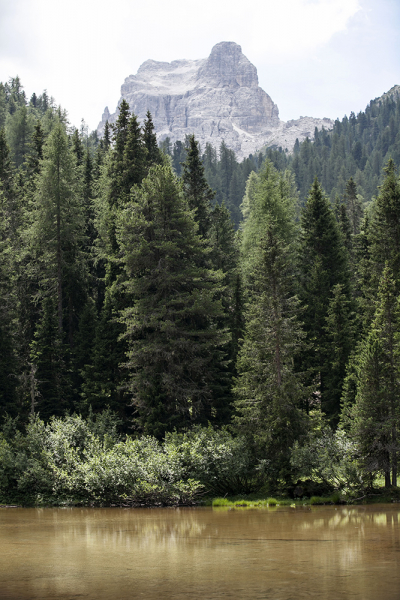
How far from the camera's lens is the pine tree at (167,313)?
32.4m

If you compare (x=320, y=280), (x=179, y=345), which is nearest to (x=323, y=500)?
(x=179, y=345)

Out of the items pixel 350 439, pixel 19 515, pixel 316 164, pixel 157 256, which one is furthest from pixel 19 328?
pixel 316 164

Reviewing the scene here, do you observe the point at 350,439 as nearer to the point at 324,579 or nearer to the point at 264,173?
the point at 324,579

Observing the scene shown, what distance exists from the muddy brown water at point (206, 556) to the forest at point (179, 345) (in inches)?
174

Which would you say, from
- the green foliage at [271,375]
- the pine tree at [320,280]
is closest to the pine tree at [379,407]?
the green foliage at [271,375]

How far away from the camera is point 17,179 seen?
56438 millimetres

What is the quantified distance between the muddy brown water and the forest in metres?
4.42

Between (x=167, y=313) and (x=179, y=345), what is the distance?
1.98 meters

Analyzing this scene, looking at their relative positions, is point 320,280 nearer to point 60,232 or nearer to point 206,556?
point 60,232

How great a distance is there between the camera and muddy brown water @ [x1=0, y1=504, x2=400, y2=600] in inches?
398

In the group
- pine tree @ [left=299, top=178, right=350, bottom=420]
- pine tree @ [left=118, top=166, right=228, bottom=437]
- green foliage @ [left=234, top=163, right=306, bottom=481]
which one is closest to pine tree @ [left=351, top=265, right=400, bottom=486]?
green foliage @ [left=234, top=163, right=306, bottom=481]

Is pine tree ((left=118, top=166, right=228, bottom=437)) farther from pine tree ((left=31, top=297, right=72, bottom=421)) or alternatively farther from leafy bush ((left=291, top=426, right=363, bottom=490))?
leafy bush ((left=291, top=426, right=363, bottom=490))

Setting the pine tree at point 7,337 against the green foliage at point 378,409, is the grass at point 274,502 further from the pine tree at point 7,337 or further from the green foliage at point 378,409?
the pine tree at point 7,337

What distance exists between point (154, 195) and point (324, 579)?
27.1 metres
